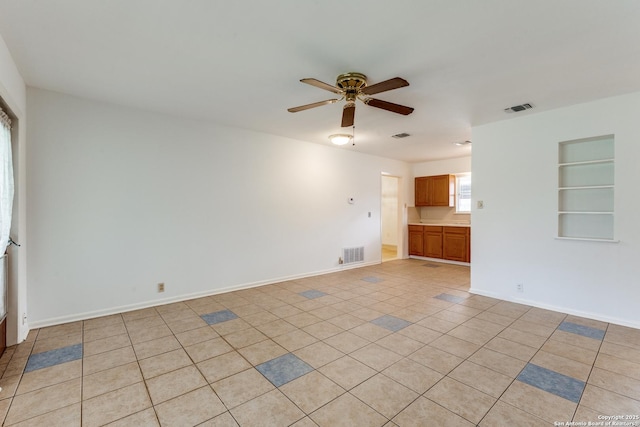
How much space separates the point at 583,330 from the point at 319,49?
381 cm

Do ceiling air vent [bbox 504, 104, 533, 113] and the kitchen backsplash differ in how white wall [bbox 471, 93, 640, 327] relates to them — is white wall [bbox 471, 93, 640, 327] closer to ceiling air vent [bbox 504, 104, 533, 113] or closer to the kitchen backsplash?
ceiling air vent [bbox 504, 104, 533, 113]

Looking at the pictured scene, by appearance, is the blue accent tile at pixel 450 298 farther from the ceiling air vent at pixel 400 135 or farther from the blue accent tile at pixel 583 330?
the ceiling air vent at pixel 400 135

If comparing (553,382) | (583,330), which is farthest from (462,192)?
(553,382)

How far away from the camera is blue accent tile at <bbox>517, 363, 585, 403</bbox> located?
196cm

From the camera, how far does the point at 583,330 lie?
2988 mm

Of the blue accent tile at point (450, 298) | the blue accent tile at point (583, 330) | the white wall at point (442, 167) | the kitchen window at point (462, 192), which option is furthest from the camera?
the kitchen window at point (462, 192)

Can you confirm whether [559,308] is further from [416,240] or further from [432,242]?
[416,240]

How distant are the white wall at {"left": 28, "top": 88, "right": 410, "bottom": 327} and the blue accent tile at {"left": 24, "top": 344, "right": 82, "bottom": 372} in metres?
0.79

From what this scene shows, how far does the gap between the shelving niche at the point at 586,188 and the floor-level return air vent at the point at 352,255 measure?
3.40 m

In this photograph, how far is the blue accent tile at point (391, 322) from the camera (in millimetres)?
3039

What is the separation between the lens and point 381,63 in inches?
94.8

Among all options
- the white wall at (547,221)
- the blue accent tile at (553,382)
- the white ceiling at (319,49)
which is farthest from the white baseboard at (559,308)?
the white ceiling at (319,49)

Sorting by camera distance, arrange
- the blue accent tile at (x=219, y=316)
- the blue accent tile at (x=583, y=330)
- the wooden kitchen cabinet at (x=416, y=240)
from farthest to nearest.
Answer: the wooden kitchen cabinet at (x=416, y=240) < the blue accent tile at (x=219, y=316) < the blue accent tile at (x=583, y=330)

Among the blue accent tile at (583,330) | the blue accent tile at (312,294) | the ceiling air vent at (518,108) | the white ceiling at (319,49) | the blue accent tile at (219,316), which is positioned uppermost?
the white ceiling at (319,49)
